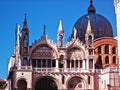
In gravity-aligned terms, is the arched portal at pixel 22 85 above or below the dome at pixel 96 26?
below

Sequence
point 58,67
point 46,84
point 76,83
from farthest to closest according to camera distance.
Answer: point 58,67
point 76,83
point 46,84

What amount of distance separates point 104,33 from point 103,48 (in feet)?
21.9

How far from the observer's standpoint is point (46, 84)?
67438 mm

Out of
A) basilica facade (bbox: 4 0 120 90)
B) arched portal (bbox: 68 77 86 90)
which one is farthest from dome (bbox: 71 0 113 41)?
arched portal (bbox: 68 77 86 90)

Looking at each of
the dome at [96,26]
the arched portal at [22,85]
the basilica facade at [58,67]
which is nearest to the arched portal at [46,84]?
the basilica facade at [58,67]

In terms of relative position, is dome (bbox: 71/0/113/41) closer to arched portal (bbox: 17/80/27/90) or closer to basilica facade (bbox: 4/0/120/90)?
basilica facade (bbox: 4/0/120/90)

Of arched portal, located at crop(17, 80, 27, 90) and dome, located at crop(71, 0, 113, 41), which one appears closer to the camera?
arched portal, located at crop(17, 80, 27, 90)

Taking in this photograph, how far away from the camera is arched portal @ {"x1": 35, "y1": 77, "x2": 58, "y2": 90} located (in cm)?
6700

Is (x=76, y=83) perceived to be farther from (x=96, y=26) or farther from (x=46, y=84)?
(x=96, y=26)

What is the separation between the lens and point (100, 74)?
6738 centimetres

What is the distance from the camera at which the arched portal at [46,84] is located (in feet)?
220

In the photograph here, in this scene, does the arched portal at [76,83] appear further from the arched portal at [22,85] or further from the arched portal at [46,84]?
the arched portal at [22,85]

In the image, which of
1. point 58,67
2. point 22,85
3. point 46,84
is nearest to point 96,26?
point 58,67

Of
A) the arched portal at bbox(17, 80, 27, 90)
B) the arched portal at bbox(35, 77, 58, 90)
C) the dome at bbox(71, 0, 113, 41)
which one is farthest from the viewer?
the dome at bbox(71, 0, 113, 41)
